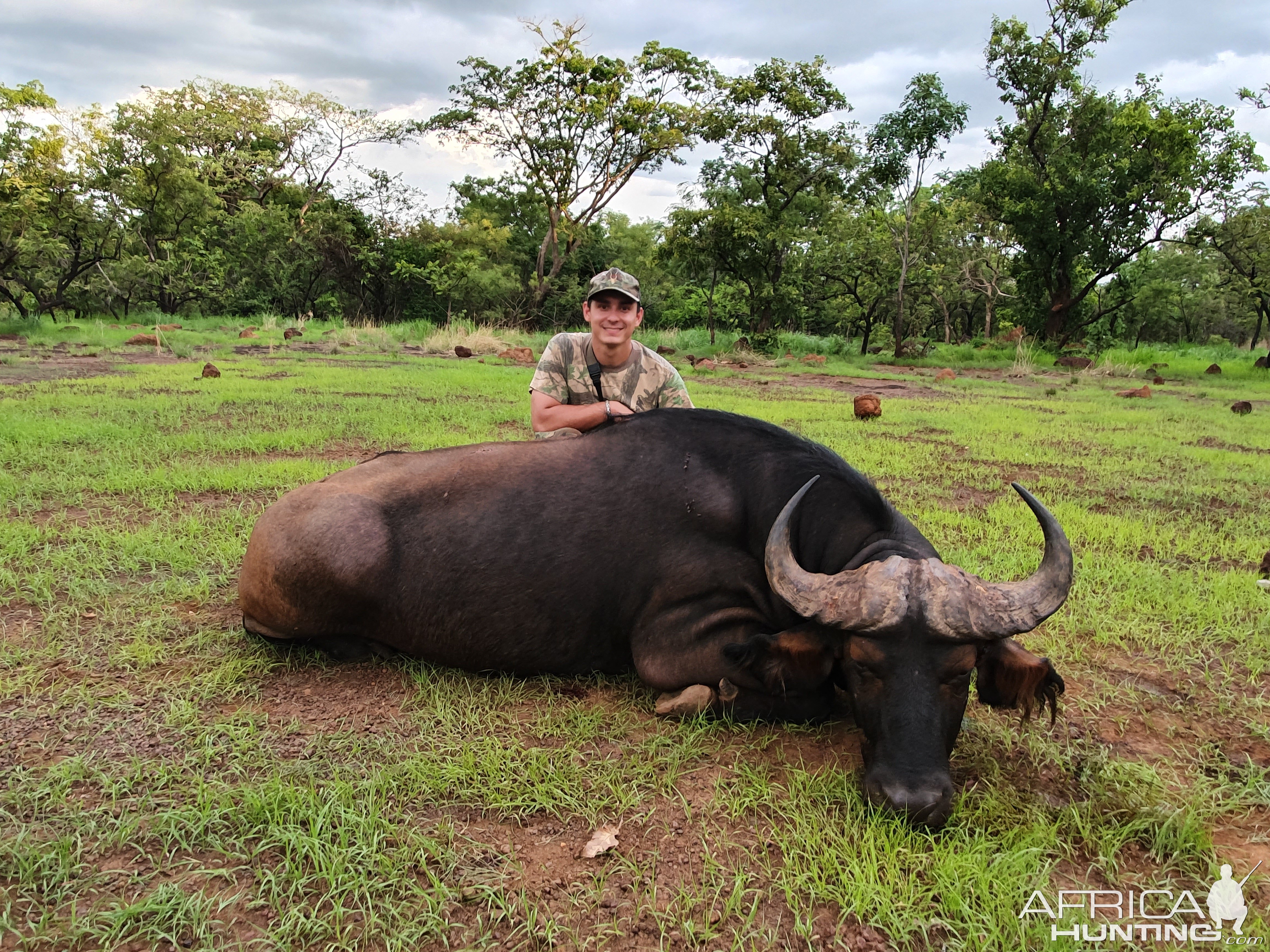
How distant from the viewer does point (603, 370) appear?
16.9ft

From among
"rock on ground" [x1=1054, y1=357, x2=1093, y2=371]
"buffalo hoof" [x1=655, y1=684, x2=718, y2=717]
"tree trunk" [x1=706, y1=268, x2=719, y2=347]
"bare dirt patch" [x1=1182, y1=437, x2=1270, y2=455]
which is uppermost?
"tree trunk" [x1=706, y1=268, x2=719, y2=347]

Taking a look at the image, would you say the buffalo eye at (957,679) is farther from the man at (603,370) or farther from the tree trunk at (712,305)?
the tree trunk at (712,305)

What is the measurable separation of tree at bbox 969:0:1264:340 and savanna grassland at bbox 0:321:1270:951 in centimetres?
2073

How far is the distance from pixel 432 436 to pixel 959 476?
561 cm

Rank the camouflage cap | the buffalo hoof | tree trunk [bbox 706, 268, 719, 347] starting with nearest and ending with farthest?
1. the buffalo hoof
2. the camouflage cap
3. tree trunk [bbox 706, 268, 719, 347]

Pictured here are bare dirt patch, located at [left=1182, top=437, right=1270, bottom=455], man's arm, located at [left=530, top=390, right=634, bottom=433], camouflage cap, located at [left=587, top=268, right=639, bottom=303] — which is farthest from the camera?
bare dirt patch, located at [left=1182, top=437, right=1270, bottom=455]

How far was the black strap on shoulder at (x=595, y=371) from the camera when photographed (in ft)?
16.7

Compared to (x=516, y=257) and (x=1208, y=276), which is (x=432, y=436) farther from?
(x=1208, y=276)

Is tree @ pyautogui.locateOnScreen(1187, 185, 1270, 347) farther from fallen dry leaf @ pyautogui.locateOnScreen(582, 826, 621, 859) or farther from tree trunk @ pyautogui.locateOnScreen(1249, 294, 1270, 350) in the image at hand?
fallen dry leaf @ pyautogui.locateOnScreen(582, 826, 621, 859)

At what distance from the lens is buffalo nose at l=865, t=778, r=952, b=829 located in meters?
2.33

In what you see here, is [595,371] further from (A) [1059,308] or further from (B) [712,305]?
(A) [1059,308]

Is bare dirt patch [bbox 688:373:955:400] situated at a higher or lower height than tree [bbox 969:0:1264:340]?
lower

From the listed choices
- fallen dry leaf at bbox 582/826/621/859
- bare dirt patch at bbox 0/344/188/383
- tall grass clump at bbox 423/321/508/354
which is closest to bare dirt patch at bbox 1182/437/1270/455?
fallen dry leaf at bbox 582/826/621/859

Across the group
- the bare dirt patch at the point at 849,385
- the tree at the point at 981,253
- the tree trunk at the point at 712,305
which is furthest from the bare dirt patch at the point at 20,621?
the tree at the point at 981,253
